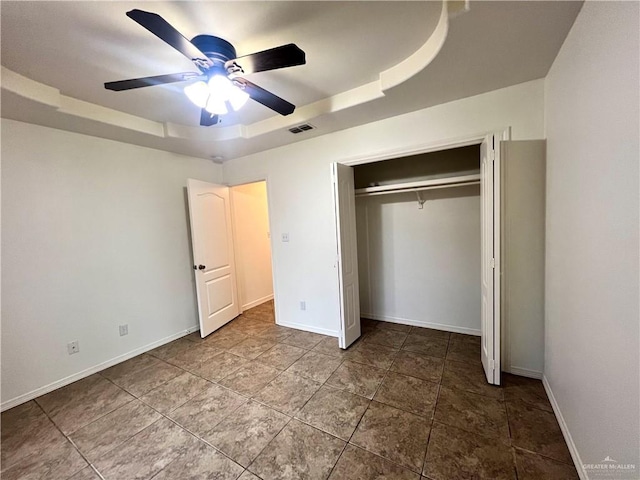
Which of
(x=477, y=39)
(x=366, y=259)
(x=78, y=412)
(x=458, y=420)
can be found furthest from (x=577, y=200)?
(x=78, y=412)

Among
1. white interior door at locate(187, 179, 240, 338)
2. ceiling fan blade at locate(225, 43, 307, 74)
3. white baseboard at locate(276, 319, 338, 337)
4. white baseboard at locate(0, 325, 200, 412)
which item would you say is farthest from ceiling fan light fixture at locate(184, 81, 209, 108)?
white baseboard at locate(0, 325, 200, 412)

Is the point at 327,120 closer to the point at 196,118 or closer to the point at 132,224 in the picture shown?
the point at 196,118

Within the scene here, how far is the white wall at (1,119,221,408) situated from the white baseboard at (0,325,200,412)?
0.02m

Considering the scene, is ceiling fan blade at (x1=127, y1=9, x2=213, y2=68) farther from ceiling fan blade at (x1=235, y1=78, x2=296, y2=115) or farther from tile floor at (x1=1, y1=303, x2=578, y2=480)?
tile floor at (x1=1, y1=303, x2=578, y2=480)

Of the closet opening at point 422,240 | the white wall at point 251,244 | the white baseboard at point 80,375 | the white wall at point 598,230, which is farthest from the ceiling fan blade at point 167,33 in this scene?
the white baseboard at point 80,375

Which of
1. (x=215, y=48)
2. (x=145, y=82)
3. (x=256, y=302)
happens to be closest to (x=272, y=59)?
(x=215, y=48)

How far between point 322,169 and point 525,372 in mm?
2797

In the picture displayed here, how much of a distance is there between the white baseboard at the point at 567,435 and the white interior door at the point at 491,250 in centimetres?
33

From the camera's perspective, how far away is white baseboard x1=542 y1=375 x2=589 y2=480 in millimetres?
1349

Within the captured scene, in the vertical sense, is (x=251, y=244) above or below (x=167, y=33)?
below

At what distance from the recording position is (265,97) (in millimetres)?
1775

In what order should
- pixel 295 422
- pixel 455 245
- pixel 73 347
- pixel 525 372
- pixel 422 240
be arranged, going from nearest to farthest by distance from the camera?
1. pixel 295 422
2. pixel 525 372
3. pixel 73 347
4. pixel 455 245
5. pixel 422 240

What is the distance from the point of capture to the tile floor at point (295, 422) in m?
1.51

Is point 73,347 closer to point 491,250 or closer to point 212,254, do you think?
point 212,254
